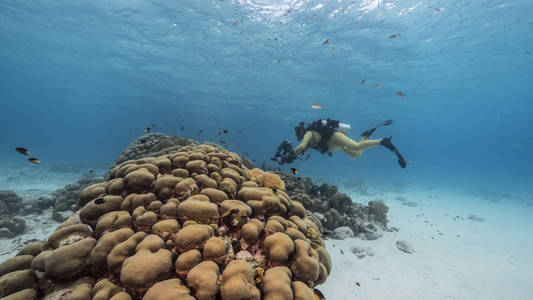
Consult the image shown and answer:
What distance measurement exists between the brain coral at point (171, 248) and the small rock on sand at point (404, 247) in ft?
20.2

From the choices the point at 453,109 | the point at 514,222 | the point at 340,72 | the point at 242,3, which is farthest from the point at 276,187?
the point at 453,109

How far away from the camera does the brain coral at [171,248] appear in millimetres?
1957

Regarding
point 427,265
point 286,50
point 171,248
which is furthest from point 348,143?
point 286,50

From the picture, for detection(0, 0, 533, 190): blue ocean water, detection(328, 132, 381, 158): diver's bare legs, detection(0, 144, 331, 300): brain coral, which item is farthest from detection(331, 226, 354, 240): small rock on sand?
detection(0, 0, 533, 190): blue ocean water

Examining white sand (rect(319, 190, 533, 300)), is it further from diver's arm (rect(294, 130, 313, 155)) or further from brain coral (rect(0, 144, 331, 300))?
diver's arm (rect(294, 130, 313, 155))

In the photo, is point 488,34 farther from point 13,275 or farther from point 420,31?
point 13,275

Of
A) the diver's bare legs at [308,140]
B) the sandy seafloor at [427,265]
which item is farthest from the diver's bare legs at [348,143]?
the sandy seafloor at [427,265]

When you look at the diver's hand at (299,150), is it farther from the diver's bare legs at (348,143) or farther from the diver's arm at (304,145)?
the diver's bare legs at (348,143)

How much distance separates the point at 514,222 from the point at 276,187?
21.4 m

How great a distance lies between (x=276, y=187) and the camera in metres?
4.13

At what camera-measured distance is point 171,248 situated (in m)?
2.38

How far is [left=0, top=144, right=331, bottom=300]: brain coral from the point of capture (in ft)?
6.42

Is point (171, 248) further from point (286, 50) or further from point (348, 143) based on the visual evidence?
point (286, 50)

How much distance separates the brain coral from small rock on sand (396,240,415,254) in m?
6.15
